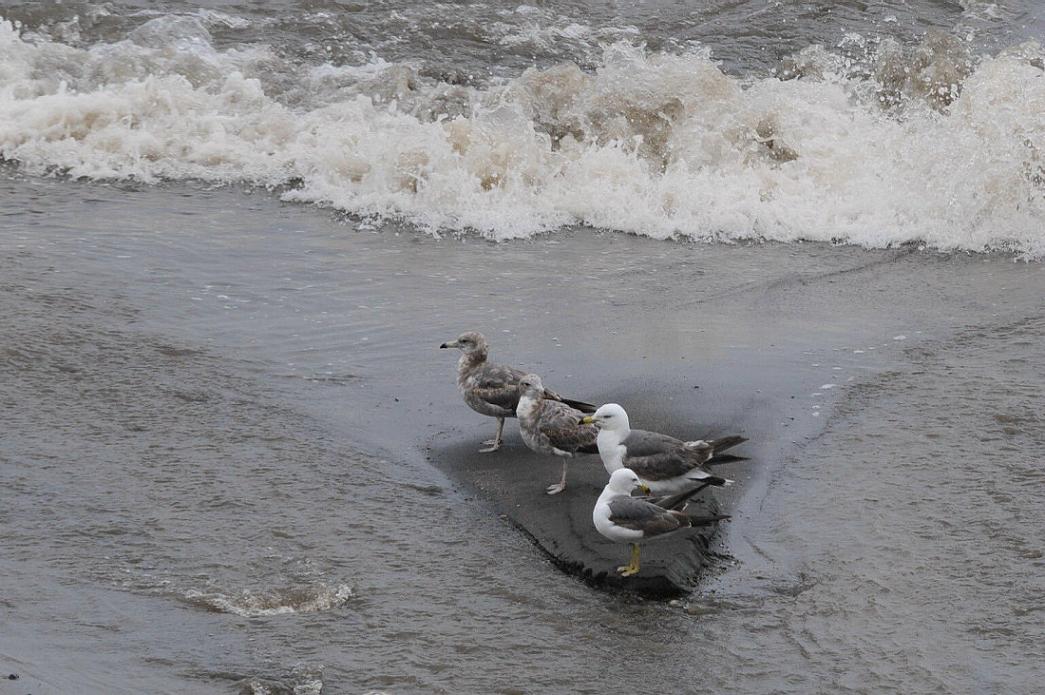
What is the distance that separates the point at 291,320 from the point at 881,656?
4.94 m

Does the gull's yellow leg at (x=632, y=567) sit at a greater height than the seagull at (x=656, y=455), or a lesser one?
lesser

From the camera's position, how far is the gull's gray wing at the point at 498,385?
7.17 metres

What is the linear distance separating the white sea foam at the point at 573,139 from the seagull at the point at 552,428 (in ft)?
15.3

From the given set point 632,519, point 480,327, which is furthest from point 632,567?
point 480,327

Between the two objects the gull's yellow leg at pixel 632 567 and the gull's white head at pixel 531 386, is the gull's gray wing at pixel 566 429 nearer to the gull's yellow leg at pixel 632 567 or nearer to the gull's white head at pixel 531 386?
the gull's white head at pixel 531 386

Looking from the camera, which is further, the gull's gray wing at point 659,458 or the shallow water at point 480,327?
the gull's gray wing at point 659,458

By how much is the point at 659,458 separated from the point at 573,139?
8.36 metres

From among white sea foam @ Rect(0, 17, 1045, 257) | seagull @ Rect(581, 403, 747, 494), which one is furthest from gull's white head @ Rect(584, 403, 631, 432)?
white sea foam @ Rect(0, 17, 1045, 257)

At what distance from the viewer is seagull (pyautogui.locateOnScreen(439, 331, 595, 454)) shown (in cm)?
717

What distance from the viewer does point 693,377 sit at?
7.97 meters

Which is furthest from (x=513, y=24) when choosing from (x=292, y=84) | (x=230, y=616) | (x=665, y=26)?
(x=230, y=616)

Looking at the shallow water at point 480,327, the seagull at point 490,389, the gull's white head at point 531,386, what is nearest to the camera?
the shallow water at point 480,327

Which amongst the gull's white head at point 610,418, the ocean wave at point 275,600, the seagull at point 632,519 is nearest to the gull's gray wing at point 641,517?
the seagull at point 632,519

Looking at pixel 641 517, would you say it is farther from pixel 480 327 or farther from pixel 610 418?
pixel 480 327
